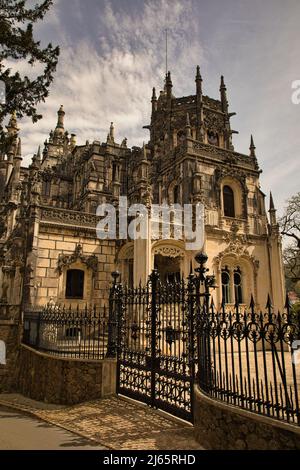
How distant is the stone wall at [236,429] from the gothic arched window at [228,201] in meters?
16.1

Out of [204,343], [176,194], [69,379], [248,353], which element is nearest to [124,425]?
[204,343]

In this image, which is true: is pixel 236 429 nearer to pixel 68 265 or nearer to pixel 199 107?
pixel 68 265

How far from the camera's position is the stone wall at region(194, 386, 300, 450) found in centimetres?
391

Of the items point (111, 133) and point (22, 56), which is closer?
point (22, 56)

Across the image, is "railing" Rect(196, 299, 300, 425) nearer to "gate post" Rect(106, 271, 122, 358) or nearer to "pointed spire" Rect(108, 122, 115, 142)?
"gate post" Rect(106, 271, 122, 358)

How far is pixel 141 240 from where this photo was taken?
15617 mm

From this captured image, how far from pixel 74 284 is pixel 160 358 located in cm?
1068

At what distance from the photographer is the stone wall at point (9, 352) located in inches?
519

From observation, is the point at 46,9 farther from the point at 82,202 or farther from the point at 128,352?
the point at 82,202

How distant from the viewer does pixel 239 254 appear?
1947cm

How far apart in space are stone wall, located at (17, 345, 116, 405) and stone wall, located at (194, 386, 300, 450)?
382cm

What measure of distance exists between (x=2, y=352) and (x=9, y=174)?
2090 cm

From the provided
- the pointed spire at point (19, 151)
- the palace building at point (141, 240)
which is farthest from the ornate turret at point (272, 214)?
the pointed spire at point (19, 151)
